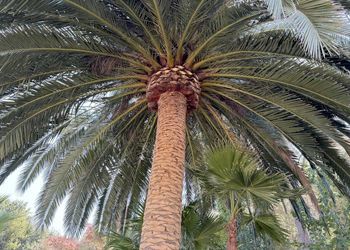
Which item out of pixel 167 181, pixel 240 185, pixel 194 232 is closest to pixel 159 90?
pixel 167 181

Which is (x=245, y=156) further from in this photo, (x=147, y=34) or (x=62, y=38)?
(x=62, y=38)

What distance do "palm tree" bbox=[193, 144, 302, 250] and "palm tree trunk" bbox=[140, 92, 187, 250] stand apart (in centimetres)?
37

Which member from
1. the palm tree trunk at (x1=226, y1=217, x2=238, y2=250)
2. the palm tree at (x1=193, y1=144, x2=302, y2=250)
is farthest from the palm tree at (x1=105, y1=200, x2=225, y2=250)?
the palm tree trunk at (x1=226, y1=217, x2=238, y2=250)

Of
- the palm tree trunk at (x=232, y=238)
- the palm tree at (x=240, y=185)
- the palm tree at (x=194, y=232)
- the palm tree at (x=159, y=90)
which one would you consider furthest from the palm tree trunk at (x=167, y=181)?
the palm tree at (x=194, y=232)

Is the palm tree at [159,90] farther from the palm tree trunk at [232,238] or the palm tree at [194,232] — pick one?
the palm tree at [194,232]

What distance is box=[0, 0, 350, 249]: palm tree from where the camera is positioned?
4.42 meters

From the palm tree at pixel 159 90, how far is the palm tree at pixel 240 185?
0.37 meters

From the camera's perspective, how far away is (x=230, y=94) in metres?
5.20

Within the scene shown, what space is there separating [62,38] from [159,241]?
2.62m

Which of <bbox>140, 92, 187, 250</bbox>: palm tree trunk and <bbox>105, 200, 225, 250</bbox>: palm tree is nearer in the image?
<bbox>140, 92, 187, 250</bbox>: palm tree trunk

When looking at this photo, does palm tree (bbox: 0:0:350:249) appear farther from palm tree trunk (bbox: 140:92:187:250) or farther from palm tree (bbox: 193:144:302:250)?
palm tree (bbox: 193:144:302:250)

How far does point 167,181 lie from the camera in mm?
4176

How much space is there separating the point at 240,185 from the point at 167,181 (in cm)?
77

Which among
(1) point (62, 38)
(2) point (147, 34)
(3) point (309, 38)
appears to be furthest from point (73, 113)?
(3) point (309, 38)
